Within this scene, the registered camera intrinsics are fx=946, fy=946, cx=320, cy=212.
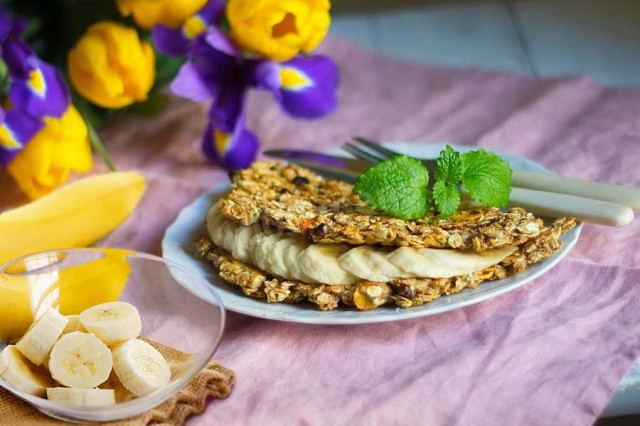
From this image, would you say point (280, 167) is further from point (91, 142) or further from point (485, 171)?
point (91, 142)

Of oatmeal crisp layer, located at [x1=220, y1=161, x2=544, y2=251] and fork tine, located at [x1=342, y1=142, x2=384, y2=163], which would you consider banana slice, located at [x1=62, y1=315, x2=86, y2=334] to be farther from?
fork tine, located at [x1=342, y1=142, x2=384, y2=163]

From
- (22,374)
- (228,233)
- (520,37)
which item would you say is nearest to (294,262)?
(228,233)

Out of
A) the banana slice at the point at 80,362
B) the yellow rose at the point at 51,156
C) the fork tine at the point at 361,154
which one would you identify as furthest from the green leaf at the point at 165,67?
the banana slice at the point at 80,362

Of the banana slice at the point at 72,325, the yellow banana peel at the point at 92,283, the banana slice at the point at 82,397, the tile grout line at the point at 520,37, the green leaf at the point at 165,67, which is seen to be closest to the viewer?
the banana slice at the point at 82,397

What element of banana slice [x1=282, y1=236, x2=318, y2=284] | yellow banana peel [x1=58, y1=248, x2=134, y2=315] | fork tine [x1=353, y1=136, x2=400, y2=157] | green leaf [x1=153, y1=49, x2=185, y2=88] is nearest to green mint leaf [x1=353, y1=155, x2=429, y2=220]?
banana slice [x1=282, y1=236, x2=318, y2=284]

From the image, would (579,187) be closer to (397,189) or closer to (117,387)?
(397,189)

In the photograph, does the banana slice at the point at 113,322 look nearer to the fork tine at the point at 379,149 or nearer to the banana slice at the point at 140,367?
the banana slice at the point at 140,367
